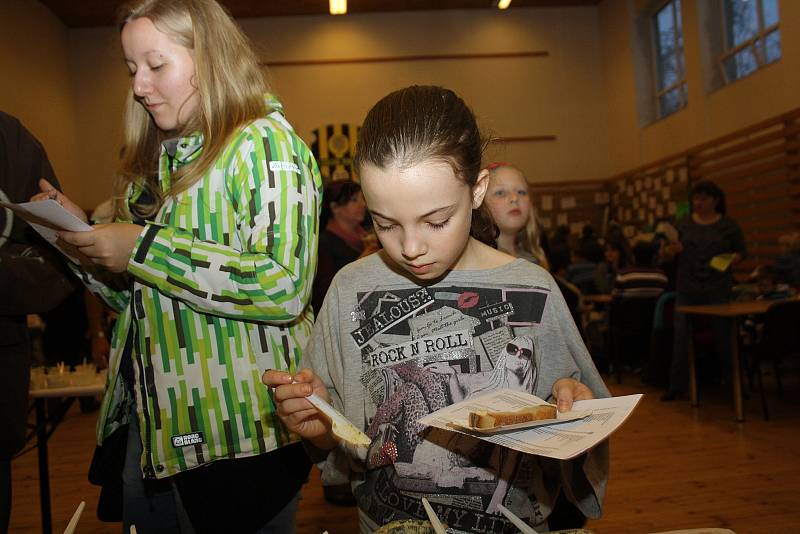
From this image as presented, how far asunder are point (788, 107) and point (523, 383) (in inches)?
298

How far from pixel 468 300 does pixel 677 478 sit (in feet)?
11.2

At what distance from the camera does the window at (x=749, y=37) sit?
8.00 m

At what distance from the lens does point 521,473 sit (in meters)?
1.37

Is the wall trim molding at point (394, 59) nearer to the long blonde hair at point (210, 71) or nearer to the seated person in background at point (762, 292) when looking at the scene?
the seated person in background at point (762, 292)

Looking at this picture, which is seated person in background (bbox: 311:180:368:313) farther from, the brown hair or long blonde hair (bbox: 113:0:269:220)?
the brown hair

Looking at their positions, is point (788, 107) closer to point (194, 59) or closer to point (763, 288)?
point (763, 288)

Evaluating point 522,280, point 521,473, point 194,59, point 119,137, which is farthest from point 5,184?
point 521,473

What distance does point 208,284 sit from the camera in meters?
1.36

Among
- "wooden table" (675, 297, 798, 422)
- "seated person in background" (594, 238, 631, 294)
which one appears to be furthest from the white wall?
"wooden table" (675, 297, 798, 422)

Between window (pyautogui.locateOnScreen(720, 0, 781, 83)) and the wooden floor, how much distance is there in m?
4.18

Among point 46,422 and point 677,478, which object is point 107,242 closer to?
point 46,422

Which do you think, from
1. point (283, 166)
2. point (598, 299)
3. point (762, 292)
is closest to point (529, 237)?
point (283, 166)

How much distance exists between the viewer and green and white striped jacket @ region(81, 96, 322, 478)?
137cm

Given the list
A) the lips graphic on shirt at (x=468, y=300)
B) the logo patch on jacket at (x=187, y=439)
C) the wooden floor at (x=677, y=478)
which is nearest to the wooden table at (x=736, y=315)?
the wooden floor at (x=677, y=478)
